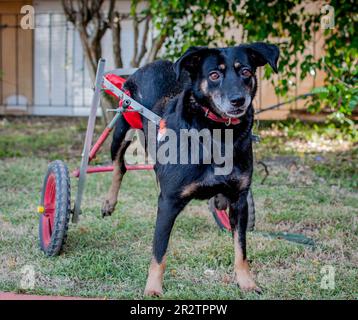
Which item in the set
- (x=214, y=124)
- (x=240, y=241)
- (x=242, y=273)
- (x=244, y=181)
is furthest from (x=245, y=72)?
(x=242, y=273)

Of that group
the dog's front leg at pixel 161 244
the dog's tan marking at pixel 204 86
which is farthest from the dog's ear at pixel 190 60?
the dog's front leg at pixel 161 244

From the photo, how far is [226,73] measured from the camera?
10.8ft

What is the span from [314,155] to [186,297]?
200 inches

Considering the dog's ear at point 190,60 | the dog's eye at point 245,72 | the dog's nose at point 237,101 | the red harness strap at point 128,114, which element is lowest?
the red harness strap at point 128,114

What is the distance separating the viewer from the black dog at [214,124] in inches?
130

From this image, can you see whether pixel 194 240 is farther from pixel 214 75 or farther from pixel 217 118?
pixel 214 75

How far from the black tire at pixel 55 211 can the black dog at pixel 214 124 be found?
2.53ft

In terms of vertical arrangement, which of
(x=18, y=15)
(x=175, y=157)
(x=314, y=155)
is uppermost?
(x=18, y=15)

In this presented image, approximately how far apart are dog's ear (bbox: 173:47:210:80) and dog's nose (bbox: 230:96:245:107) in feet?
1.12

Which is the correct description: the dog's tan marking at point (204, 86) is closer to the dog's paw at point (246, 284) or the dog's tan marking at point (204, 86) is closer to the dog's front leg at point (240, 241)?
the dog's front leg at point (240, 241)

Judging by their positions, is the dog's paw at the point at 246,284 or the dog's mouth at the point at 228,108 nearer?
the dog's mouth at the point at 228,108
